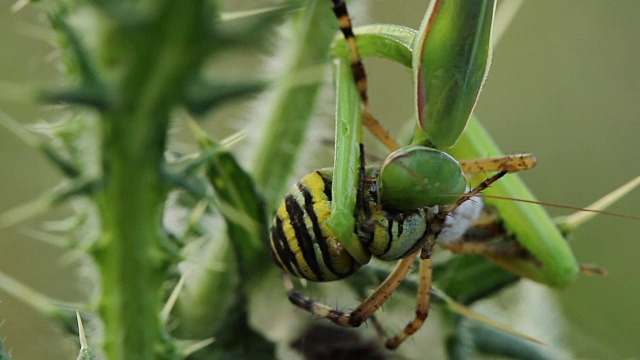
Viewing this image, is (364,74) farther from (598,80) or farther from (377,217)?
(598,80)

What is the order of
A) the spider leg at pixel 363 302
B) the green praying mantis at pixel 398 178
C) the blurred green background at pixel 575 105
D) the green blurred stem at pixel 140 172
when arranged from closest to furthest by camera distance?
the green blurred stem at pixel 140 172 → the green praying mantis at pixel 398 178 → the spider leg at pixel 363 302 → the blurred green background at pixel 575 105

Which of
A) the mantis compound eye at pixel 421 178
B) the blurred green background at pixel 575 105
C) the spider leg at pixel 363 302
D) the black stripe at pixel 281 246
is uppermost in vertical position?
the mantis compound eye at pixel 421 178

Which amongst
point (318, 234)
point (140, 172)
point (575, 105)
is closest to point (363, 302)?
point (318, 234)

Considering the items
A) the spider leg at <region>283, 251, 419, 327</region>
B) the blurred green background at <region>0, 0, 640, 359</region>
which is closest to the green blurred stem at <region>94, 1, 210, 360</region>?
the spider leg at <region>283, 251, 419, 327</region>

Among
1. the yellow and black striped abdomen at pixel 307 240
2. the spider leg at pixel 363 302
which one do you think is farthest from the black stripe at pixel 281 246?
the spider leg at pixel 363 302

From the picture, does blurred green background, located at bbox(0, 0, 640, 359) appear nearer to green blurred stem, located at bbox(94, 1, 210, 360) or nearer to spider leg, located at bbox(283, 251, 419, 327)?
spider leg, located at bbox(283, 251, 419, 327)

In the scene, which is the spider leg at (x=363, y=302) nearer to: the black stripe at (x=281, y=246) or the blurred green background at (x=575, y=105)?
the black stripe at (x=281, y=246)

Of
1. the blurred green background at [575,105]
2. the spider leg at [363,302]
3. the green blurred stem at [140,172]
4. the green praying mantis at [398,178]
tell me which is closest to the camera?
the green blurred stem at [140,172]
